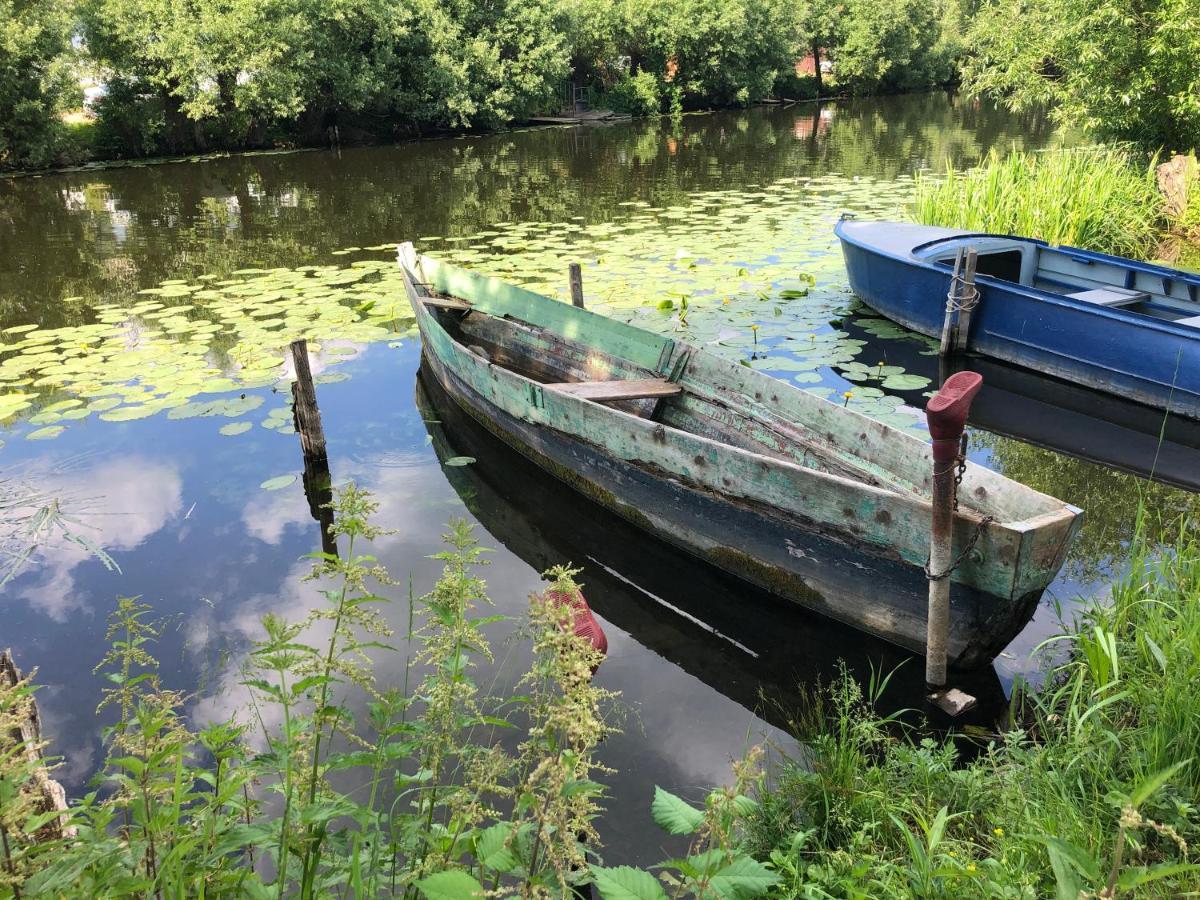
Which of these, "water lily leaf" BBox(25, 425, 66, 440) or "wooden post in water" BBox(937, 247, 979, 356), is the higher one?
"wooden post in water" BBox(937, 247, 979, 356)

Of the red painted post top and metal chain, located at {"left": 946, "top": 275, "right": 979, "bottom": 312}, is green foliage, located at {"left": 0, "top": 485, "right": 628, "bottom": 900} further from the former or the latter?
metal chain, located at {"left": 946, "top": 275, "right": 979, "bottom": 312}

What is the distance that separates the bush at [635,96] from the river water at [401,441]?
62.4 feet

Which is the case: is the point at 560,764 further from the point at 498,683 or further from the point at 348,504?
the point at 498,683

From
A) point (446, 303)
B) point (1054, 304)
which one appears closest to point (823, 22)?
point (1054, 304)

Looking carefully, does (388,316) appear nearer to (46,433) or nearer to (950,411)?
(46,433)

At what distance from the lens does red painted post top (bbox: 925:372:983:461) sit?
2.72 meters

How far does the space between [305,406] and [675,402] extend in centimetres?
217

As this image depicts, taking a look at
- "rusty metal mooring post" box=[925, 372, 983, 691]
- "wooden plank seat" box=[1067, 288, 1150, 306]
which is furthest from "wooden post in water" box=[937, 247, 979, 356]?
"rusty metal mooring post" box=[925, 372, 983, 691]

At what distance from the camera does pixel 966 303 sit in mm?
6469

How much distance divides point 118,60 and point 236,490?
19.2 m

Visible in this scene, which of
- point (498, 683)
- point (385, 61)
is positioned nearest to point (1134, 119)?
point (498, 683)

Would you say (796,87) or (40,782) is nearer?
(40,782)

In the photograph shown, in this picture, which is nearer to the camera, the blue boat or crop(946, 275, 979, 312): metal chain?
the blue boat

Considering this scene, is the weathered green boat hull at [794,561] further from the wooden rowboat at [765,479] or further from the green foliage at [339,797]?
the green foliage at [339,797]
